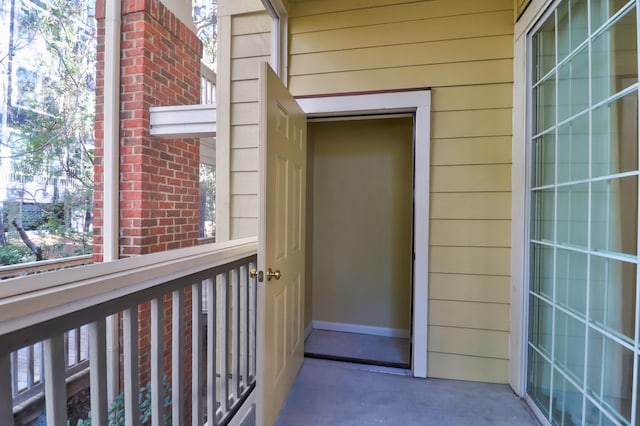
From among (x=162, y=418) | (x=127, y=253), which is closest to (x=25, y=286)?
(x=162, y=418)

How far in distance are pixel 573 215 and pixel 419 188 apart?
35.0 inches

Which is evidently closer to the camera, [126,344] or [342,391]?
[126,344]

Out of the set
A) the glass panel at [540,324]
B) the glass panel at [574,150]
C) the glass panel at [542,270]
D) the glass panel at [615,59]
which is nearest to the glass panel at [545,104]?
the glass panel at [574,150]

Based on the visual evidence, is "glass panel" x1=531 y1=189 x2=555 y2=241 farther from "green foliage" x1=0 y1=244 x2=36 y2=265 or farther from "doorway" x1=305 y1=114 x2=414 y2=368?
"green foliage" x1=0 y1=244 x2=36 y2=265

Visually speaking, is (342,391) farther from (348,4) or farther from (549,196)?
(348,4)

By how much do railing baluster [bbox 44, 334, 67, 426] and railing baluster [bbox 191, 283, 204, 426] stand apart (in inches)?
23.3

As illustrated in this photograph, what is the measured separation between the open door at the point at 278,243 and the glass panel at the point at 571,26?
1.50 metres

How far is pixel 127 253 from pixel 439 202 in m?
2.01

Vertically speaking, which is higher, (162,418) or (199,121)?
(199,121)

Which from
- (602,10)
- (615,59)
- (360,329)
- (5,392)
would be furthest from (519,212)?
(5,392)

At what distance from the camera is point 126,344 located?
102 centimetres

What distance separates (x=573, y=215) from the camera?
4.80 feet

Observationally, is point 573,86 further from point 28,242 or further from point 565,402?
point 28,242

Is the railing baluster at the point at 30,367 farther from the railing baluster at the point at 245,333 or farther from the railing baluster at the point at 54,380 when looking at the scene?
the railing baluster at the point at 245,333
